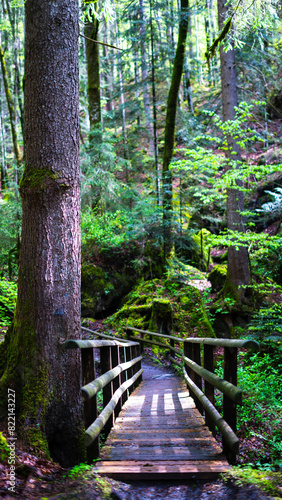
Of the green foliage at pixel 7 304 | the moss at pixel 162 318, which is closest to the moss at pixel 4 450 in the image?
the green foliage at pixel 7 304

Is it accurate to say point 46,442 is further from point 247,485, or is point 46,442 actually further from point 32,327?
point 247,485

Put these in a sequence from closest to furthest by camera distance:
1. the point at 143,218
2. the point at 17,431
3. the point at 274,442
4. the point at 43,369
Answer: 1. the point at 17,431
2. the point at 43,369
3. the point at 274,442
4. the point at 143,218

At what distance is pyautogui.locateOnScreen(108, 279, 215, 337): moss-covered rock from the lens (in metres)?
11.4

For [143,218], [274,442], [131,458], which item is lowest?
[274,442]

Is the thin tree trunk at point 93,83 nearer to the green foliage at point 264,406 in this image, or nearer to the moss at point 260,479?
the green foliage at point 264,406

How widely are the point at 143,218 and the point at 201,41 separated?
131 feet

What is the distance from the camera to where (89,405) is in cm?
334

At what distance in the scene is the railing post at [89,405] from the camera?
130 inches

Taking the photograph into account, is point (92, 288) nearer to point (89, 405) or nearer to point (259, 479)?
point (89, 405)

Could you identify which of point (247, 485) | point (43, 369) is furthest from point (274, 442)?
point (43, 369)

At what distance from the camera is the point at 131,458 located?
3369mm

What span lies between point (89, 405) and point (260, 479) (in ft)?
5.22

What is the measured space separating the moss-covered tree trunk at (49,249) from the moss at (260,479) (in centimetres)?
138

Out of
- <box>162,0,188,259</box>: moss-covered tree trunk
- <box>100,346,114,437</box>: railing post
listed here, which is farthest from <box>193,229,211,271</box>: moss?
<box>100,346,114,437</box>: railing post
